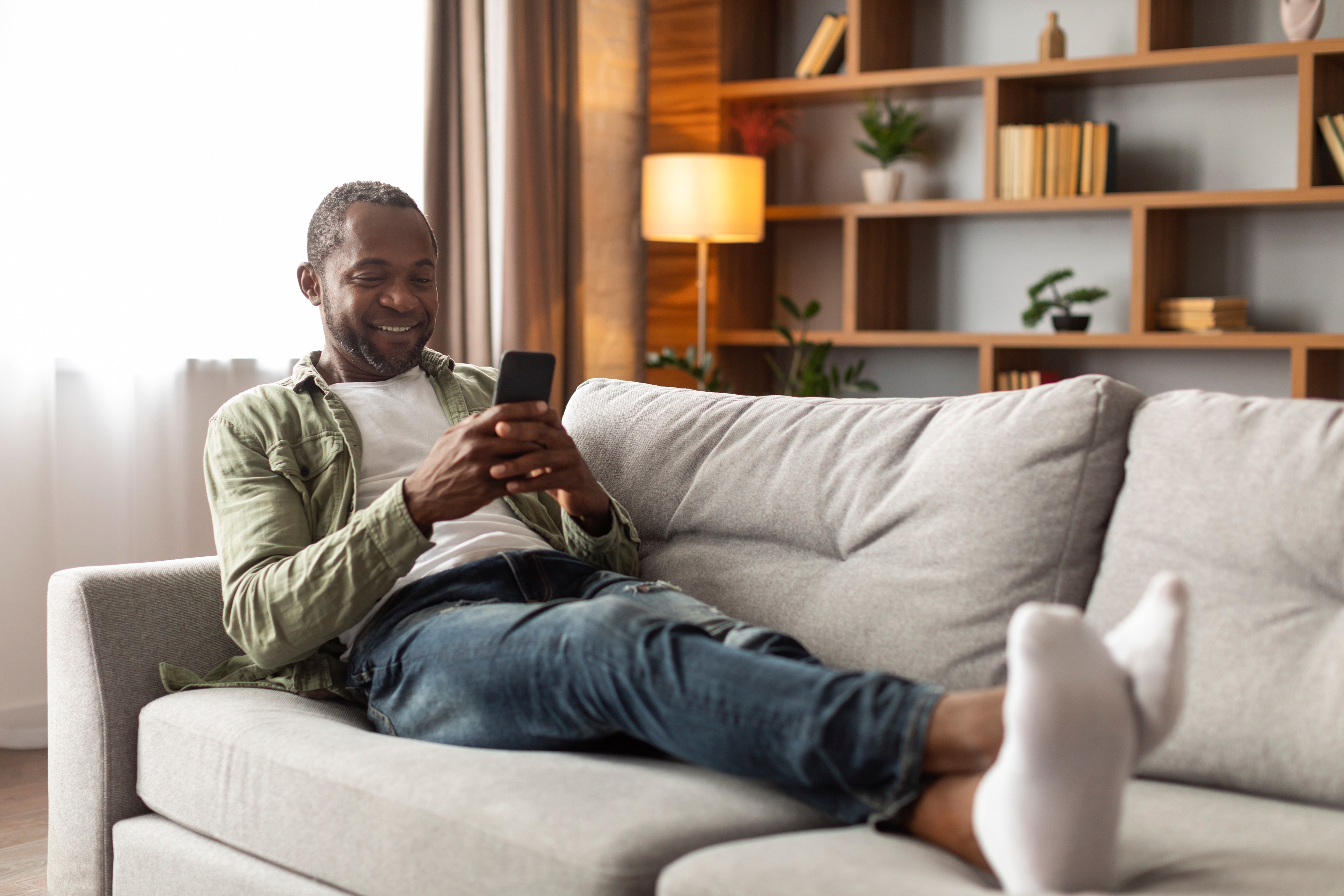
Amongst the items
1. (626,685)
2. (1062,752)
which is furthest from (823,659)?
(1062,752)

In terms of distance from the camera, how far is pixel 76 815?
1.64m

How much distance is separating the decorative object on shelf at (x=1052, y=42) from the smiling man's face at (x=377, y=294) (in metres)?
2.57

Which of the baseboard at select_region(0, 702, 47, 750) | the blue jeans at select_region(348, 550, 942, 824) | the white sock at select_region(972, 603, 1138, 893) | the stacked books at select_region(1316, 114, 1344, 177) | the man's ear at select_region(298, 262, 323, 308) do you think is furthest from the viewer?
the stacked books at select_region(1316, 114, 1344, 177)

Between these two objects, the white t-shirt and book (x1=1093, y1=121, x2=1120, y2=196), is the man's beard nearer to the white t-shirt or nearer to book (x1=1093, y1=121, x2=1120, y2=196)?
the white t-shirt

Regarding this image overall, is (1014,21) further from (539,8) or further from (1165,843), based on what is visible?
(1165,843)

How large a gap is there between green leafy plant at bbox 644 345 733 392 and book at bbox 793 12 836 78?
39.1 inches

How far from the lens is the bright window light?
2.68m

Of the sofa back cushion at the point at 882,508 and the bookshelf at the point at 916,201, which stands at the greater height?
the bookshelf at the point at 916,201

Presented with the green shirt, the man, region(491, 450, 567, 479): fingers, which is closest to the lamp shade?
the man

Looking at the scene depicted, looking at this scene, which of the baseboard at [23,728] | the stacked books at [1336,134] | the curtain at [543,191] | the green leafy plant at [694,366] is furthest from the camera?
the green leafy plant at [694,366]

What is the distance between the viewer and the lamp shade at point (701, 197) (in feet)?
12.6

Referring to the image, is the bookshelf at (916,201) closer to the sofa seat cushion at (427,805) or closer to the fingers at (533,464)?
the fingers at (533,464)

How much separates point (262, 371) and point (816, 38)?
84.6 inches

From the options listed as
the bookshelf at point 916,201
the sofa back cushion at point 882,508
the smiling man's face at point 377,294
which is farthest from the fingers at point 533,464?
the bookshelf at point 916,201
